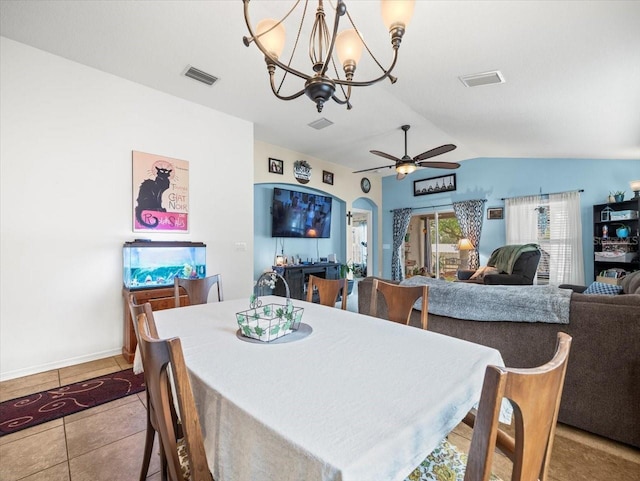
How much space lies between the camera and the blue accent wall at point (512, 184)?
481 centimetres

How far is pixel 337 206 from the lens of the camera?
7.00 meters

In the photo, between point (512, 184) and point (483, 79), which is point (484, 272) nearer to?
point (512, 184)

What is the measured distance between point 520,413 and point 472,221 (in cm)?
631

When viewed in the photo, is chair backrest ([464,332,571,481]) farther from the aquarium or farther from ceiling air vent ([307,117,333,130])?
ceiling air vent ([307,117,333,130])

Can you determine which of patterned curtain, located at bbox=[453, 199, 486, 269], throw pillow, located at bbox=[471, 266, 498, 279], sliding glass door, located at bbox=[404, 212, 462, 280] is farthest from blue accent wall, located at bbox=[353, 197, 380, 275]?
throw pillow, located at bbox=[471, 266, 498, 279]

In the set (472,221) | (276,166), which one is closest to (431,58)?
(276,166)

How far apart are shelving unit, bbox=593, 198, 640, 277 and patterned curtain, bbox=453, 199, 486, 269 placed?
5.70 feet

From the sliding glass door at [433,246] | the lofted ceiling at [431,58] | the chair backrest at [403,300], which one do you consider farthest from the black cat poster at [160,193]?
the sliding glass door at [433,246]

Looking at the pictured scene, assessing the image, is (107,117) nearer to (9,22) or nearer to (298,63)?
(9,22)

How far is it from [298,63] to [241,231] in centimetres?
217

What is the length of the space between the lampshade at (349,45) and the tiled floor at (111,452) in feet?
7.47

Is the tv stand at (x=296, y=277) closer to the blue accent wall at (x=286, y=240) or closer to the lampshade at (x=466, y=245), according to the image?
the blue accent wall at (x=286, y=240)

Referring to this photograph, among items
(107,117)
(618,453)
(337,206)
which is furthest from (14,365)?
(337,206)

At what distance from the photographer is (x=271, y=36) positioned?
160cm
